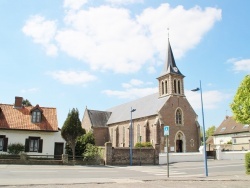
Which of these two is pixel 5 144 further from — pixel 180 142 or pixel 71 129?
pixel 180 142

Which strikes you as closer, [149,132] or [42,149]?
[42,149]

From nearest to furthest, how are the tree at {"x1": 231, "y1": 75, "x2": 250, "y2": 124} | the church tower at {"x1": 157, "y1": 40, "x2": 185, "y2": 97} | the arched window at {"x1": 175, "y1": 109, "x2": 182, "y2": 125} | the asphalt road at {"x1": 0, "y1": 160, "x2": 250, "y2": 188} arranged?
the asphalt road at {"x1": 0, "y1": 160, "x2": 250, "y2": 188}
the tree at {"x1": 231, "y1": 75, "x2": 250, "y2": 124}
the arched window at {"x1": 175, "y1": 109, "x2": 182, "y2": 125}
the church tower at {"x1": 157, "y1": 40, "x2": 185, "y2": 97}

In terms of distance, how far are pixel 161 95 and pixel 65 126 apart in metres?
23.8

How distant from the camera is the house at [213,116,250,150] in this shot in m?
54.5

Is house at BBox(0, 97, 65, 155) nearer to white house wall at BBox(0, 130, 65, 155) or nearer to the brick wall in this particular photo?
white house wall at BBox(0, 130, 65, 155)

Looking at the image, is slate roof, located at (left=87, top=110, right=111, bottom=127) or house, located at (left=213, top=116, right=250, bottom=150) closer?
house, located at (left=213, top=116, right=250, bottom=150)

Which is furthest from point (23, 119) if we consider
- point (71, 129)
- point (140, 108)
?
point (140, 108)

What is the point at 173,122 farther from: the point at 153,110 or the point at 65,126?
the point at 65,126

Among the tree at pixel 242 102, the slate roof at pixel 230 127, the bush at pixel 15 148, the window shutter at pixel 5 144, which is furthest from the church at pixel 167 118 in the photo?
the window shutter at pixel 5 144

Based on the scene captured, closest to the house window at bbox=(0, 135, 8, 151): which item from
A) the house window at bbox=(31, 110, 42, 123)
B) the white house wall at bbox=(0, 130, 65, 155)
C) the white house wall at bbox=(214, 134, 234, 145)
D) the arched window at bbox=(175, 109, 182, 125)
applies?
the white house wall at bbox=(0, 130, 65, 155)

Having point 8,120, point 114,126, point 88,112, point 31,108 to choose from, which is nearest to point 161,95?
point 114,126

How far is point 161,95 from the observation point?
49969 millimetres

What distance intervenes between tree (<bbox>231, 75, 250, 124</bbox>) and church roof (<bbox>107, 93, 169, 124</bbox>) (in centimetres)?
1253

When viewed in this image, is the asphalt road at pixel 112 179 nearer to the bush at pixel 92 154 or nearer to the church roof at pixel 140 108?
the bush at pixel 92 154
